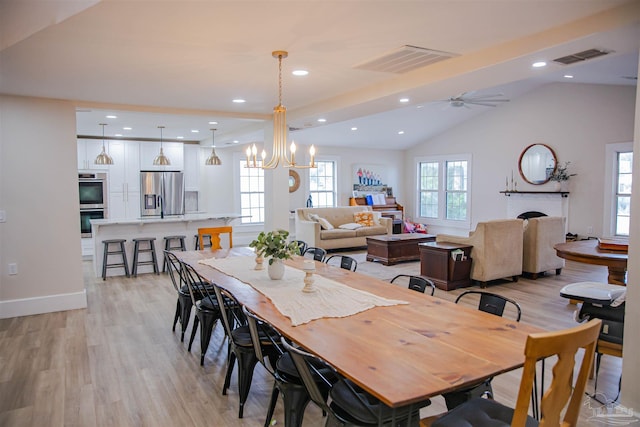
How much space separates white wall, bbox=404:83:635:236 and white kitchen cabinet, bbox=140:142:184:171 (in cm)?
670

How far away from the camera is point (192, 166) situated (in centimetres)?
984

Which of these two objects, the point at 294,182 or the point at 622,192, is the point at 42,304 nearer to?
the point at 294,182

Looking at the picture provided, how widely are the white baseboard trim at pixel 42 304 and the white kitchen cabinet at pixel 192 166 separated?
4886 mm

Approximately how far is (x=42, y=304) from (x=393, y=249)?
5183 millimetres

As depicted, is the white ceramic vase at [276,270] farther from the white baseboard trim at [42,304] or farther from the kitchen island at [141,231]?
the kitchen island at [141,231]

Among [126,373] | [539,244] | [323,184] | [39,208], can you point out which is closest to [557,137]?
[539,244]

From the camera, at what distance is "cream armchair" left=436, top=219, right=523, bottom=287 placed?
226 inches

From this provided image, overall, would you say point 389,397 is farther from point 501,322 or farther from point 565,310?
point 565,310

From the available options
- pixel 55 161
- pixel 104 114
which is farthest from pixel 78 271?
pixel 104 114

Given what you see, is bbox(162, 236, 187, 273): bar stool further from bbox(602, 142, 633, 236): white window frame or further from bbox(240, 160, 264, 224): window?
bbox(602, 142, 633, 236): white window frame

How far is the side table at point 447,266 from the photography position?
5773mm

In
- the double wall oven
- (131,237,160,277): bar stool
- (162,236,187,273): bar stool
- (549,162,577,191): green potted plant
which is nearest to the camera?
(131,237,160,277): bar stool

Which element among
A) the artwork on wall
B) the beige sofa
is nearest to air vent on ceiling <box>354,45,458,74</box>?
the beige sofa

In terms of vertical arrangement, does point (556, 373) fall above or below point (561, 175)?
below
